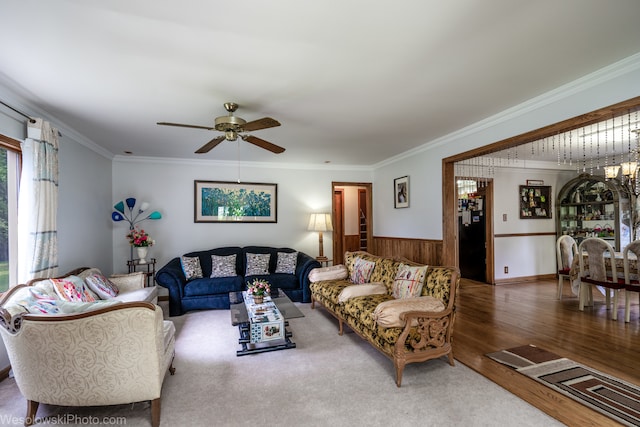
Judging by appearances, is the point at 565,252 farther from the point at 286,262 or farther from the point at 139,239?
the point at 139,239

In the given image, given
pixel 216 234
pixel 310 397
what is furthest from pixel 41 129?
pixel 310 397

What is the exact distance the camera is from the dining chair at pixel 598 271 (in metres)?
3.91

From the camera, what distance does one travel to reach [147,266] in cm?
528

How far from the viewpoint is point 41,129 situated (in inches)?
117

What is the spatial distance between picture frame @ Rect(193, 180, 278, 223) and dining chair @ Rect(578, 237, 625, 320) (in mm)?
4951

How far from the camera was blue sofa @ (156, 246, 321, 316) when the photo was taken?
14.5 feet

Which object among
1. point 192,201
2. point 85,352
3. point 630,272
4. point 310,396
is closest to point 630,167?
point 630,272

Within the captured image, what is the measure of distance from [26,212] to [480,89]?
14.4 feet

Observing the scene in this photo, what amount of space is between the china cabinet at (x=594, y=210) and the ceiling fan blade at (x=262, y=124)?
22.2 feet

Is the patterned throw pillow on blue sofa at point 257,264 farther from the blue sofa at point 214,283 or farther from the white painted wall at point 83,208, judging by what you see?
the white painted wall at point 83,208

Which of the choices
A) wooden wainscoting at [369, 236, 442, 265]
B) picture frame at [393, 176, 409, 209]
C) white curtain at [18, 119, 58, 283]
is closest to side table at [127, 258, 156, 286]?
white curtain at [18, 119, 58, 283]

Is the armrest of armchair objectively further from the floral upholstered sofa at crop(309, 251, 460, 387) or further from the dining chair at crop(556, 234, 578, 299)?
the dining chair at crop(556, 234, 578, 299)

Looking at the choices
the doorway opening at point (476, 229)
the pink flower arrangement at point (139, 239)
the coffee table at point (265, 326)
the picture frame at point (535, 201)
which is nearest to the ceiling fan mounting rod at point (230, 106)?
the coffee table at point (265, 326)

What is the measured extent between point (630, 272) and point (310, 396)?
4418 millimetres
